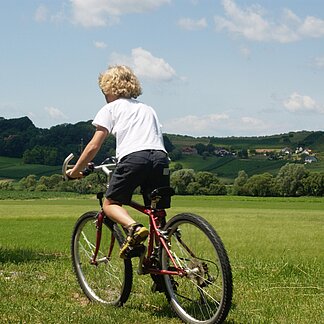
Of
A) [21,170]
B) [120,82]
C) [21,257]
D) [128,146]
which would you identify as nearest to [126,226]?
[128,146]

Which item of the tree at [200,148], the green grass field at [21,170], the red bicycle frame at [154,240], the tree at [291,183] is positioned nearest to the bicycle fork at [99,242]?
the red bicycle frame at [154,240]

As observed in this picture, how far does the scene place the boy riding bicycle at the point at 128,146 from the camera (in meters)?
5.42

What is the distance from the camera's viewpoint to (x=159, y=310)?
576cm

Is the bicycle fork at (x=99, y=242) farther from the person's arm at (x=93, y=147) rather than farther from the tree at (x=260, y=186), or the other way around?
the tree at (x=260, y=186)

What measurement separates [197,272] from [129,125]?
55.7 inches

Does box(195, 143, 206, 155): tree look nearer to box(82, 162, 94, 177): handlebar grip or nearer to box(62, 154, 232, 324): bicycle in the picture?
box(62, 154, 232, 324): bicycle

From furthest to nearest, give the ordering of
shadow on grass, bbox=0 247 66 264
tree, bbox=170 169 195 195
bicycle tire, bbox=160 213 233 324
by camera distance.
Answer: tree, bbox=170 169 195 195
shadow on grass, bbox=0 247 66 264
bicycle tire, bbox=160 213 233 324

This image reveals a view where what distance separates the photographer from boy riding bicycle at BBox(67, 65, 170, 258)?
542cm

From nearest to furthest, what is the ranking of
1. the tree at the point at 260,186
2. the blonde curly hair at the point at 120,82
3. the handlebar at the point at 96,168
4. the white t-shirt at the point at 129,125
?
the white t-shirt at the point at 129,125 < the blonde curly hair at the point at 120,82 < the handlebar at the point at 96,168 < the tree at the point at 260,186

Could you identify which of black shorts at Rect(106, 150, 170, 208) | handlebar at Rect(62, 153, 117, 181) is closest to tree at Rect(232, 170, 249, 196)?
handlebar at Rect(62, 153, 117, 181)

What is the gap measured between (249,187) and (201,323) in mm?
83744

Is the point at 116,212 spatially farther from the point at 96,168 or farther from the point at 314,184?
the point at 314,184

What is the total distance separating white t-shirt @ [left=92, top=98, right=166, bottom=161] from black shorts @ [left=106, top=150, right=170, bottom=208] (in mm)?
84

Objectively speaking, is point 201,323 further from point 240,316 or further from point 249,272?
point 249,272
